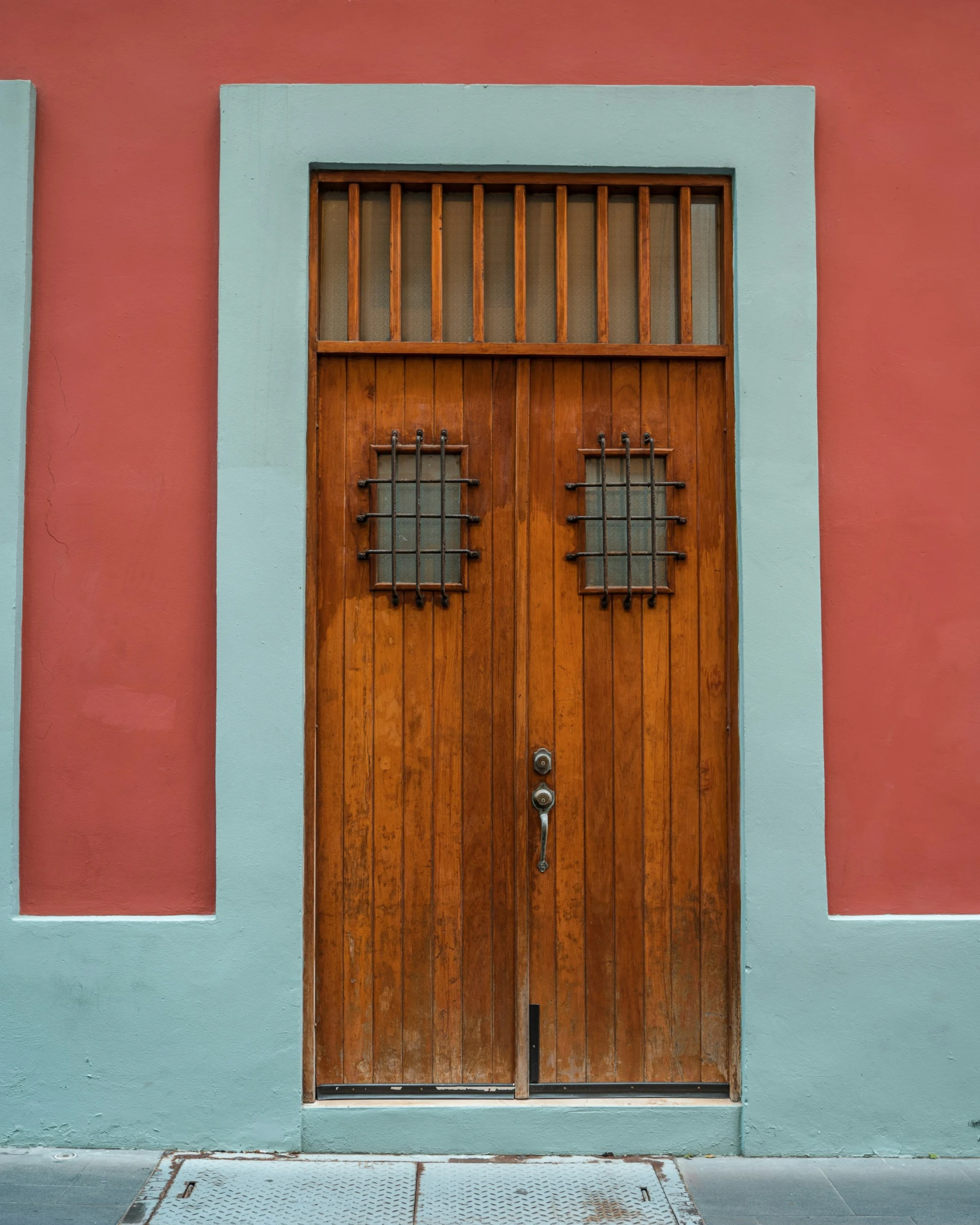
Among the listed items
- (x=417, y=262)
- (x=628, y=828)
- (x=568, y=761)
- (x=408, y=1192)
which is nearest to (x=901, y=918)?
(x=628, y=828)

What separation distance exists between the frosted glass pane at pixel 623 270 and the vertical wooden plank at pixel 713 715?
1.12 ft

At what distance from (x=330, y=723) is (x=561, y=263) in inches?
79.5

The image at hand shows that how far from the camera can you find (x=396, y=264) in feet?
13.0

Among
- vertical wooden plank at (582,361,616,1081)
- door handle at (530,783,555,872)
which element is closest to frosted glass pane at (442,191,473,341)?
vertical wooden plank at (582,361,616,1081)

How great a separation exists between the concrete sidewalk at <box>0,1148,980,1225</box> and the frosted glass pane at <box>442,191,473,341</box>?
3227 mm

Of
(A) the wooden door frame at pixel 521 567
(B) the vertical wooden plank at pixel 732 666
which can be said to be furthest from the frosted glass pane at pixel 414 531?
(B) the vertical wooden plank at pixel 732 666

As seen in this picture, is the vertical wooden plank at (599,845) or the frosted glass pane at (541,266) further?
the frosted glass pane at (541,266)

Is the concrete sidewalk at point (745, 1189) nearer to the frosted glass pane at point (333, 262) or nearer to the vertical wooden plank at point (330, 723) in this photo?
the vertical wooden plank at point (330, 723)

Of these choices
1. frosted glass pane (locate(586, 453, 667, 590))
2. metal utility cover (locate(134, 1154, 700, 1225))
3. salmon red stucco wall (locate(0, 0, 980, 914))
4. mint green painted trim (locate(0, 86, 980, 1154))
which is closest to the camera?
metal utility cover (locate(134, 1154, 700, 1225))

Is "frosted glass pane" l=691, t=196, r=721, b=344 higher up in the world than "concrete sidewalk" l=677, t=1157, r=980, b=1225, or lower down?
higher up

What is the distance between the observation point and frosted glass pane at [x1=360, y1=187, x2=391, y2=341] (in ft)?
13.1

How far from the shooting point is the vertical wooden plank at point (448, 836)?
3.88 metres

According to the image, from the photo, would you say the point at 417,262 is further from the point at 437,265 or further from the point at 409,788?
the point at 409,788

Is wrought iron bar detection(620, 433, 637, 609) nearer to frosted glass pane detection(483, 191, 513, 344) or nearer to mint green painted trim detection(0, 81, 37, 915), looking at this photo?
frosted glass pane detection(483, 191, 513, 344)
